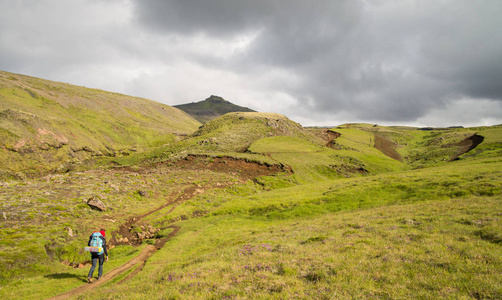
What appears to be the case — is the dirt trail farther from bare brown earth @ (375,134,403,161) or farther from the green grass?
bare brown earth @ (375,134,403,161)

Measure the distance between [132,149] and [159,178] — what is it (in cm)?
8532

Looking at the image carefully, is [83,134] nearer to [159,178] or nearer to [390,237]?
[159,178]

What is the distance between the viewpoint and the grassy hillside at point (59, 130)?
68162mm

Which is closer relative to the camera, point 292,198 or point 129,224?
point 129,224

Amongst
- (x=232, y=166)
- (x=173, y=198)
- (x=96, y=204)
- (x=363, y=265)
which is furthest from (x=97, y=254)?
(x=232, y=166)

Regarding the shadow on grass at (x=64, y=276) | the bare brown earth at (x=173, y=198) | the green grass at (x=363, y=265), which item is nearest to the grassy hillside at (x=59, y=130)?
the bare brown earth at (x=173, y=198)

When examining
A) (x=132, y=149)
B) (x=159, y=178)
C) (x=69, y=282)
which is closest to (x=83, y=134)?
(x=132, y=149)

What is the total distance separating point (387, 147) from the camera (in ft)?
359

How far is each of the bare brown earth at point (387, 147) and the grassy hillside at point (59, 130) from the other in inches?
4935

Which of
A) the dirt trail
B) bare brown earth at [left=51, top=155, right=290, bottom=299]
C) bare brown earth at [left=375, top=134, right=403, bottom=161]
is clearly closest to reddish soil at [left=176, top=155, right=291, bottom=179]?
bare brown earth at [left=51, top=155, right=290, bottom=299]

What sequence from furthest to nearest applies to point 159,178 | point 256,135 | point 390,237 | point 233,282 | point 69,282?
1. point 256,135
2. point 159,178
3. point 69,282
4. point 390,237
5. point 233,282

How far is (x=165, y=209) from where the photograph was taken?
35.9m

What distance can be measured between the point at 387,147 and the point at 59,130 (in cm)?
15252

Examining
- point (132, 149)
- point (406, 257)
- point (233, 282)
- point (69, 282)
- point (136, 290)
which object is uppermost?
point (132, 149)
